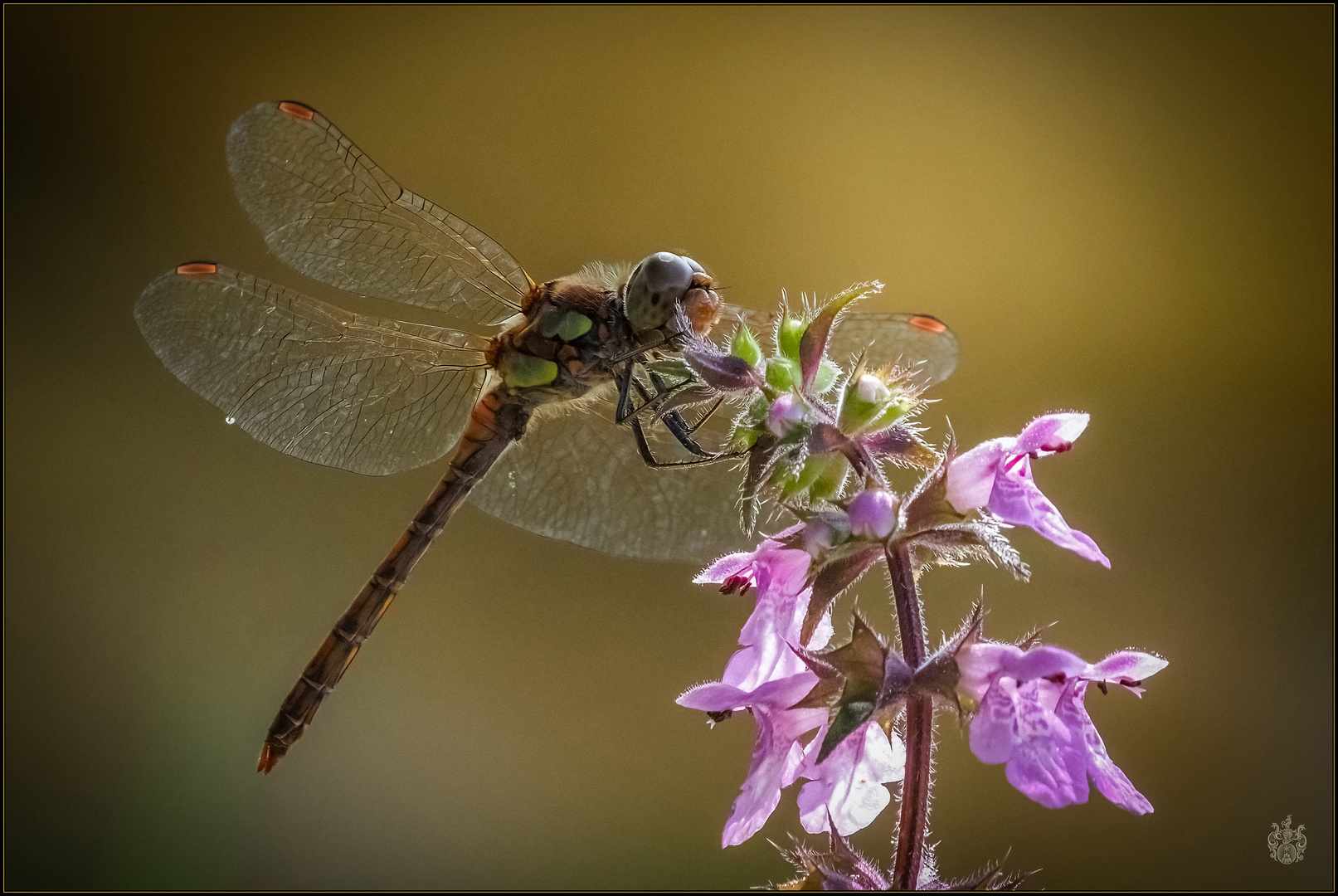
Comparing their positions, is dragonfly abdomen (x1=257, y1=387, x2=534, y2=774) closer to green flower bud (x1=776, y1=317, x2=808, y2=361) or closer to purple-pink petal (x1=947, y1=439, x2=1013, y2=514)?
green flower bud (x1=776, y1=317, x2=808, y2=361)

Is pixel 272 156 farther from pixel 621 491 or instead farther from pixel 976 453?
pixel 976 453

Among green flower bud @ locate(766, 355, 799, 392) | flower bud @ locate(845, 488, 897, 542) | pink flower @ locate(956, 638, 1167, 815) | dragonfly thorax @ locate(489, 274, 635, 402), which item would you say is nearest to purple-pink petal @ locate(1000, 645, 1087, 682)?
pink flower @ locate(956, 638, 1167, 815)

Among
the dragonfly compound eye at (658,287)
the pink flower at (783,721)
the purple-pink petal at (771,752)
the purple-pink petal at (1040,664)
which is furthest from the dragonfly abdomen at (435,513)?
the purple-pink petal at (1040,664)

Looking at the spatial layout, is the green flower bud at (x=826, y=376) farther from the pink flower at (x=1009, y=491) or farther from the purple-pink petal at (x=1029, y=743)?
the purple-pink petal at (x=1029, y=743)

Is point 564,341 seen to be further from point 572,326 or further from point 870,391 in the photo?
point 870,391

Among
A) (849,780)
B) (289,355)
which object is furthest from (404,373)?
(849,780)

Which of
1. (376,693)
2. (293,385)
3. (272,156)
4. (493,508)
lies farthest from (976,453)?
(376,693)
